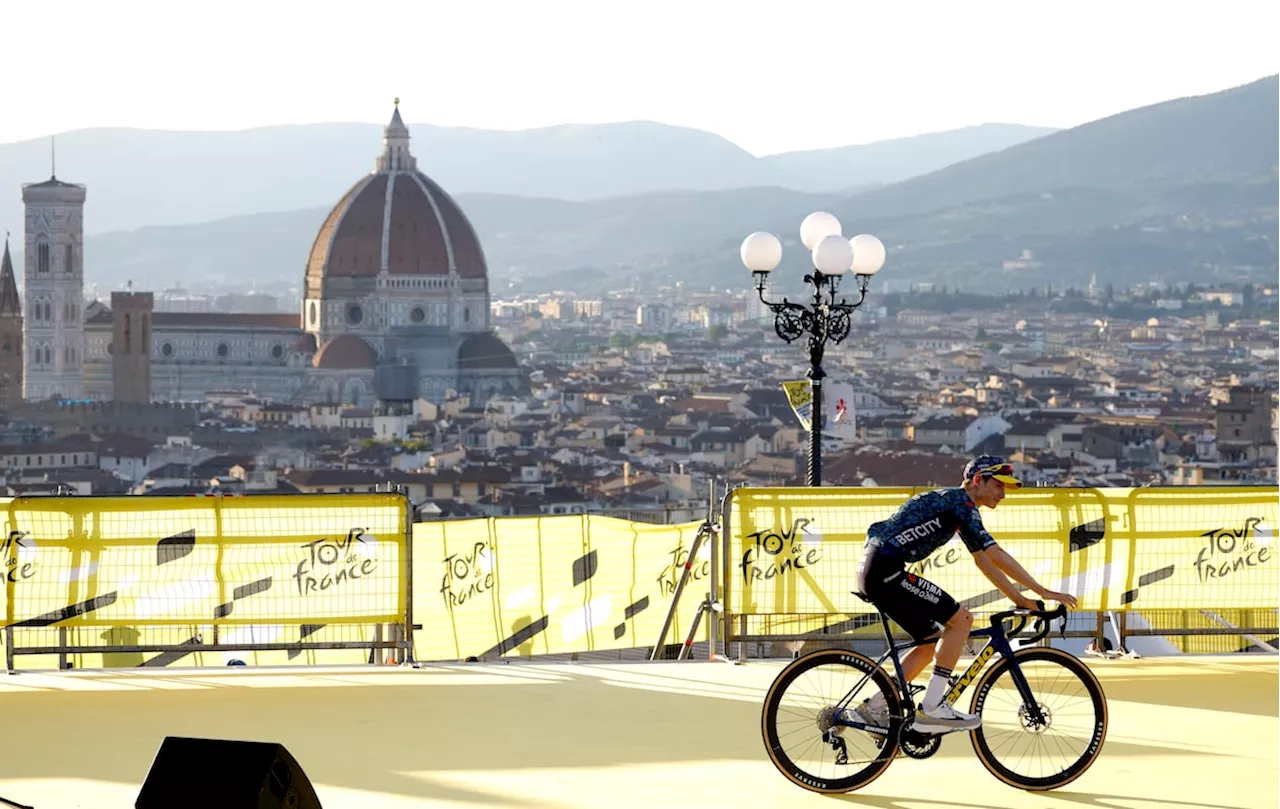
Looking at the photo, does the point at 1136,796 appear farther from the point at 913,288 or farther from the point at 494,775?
the point at 913,288

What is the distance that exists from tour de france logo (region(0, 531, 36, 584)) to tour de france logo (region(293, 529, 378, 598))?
28.6 inches

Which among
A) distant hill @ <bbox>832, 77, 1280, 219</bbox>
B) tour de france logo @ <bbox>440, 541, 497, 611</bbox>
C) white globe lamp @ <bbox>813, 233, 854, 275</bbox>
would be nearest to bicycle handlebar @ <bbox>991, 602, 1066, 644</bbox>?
tour de france logo @ <bbox>440, 541, 497, 611</bbox>

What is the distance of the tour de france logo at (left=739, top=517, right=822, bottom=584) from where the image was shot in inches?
227

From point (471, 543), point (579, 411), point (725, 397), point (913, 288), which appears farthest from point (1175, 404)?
point (471, 543)

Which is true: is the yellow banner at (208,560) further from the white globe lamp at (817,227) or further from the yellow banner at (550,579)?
the white globe lamp at (817,227)

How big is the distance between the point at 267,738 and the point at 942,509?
170cm

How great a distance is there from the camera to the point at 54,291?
97438 mm

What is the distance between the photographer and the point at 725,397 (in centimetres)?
8881

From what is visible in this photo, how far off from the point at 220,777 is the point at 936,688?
1647mm

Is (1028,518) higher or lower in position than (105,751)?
higher

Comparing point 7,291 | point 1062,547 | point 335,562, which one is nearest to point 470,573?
point 335,562

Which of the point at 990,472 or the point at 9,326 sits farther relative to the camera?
the point at 9,326

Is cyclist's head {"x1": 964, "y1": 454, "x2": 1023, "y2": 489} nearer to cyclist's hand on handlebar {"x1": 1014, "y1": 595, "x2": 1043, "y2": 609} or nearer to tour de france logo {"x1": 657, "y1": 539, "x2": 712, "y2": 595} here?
cyclist's hand on handlebar {"x1": 1014, "y1": 595, "x2": 1043, "y2": 609}

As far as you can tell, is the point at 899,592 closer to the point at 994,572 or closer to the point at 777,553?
the point at 994,572
